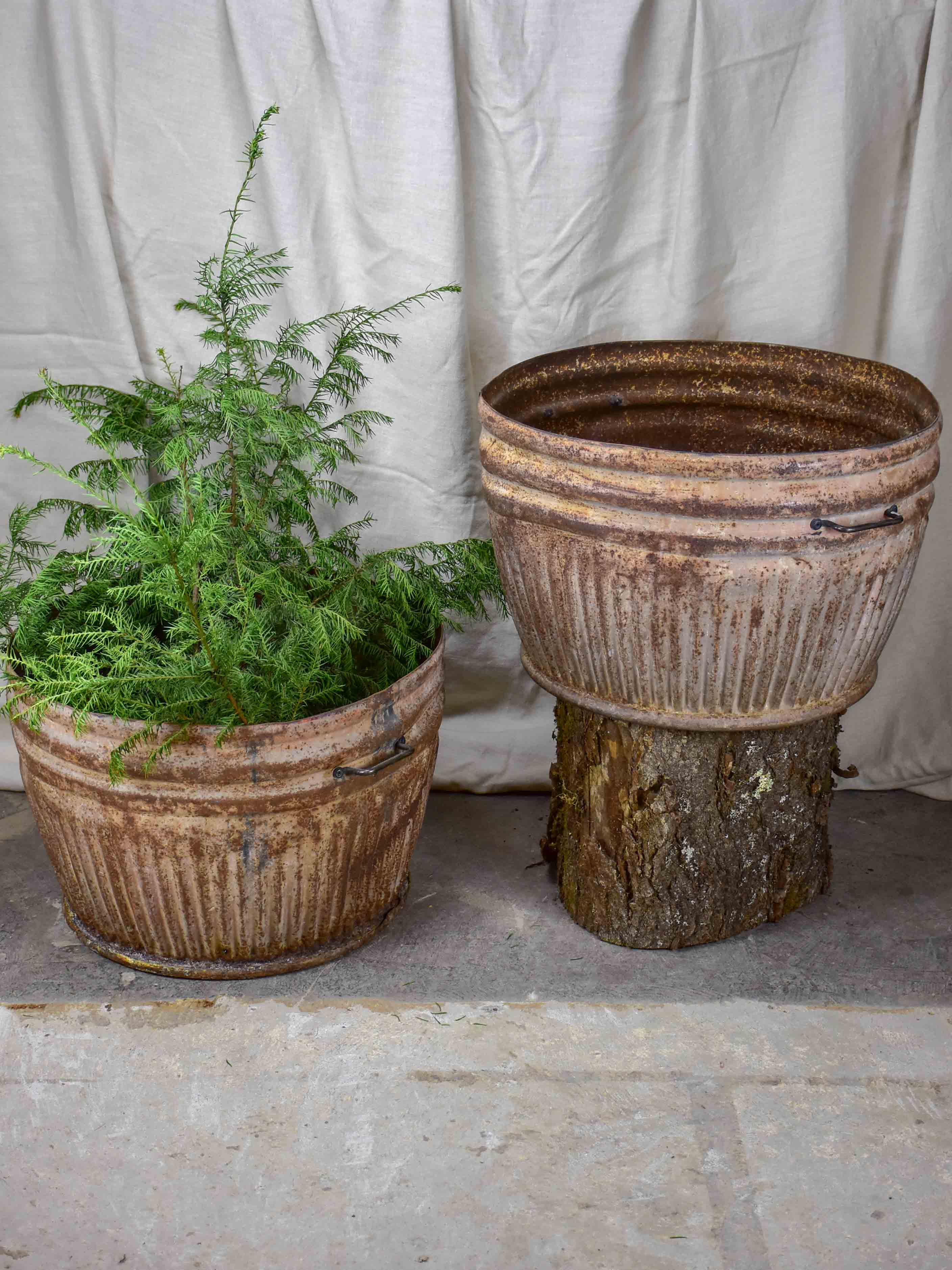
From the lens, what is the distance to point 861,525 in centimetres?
161

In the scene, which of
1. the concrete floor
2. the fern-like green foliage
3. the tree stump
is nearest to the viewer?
the concrete floor

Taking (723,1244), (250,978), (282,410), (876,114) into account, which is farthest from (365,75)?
(723,1244)

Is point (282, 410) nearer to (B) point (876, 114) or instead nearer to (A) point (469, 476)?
(A) point (469, 476)

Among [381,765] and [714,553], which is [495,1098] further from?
[714,553]

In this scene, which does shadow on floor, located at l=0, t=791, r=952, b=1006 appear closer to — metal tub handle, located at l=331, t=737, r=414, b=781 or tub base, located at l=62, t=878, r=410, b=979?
tub base, located at l=62, t=878, r=410, b=979

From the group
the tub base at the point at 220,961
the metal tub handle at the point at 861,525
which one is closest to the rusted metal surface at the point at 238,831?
the tub base at the point at 220,961

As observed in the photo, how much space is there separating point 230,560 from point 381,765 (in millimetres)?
397

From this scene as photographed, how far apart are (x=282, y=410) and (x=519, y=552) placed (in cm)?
45

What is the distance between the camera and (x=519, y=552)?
1.78m

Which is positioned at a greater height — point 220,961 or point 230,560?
point 230,560

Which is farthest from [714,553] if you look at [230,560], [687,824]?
[230,560]

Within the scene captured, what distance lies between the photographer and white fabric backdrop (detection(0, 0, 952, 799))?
2.06 meters

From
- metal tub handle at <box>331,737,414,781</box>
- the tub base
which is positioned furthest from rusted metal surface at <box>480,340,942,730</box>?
the tub base

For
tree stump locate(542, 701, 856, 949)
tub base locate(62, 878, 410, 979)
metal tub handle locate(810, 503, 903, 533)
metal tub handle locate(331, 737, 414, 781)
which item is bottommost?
tub base locate(62, 878, 410, 979)
